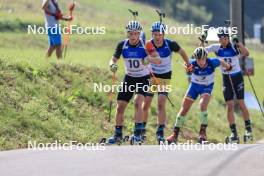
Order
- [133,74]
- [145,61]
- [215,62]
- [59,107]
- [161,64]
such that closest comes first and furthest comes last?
1. [145,61]
2. [133,74]
3. [161,64]
4. [215,62]
5. [59,107]

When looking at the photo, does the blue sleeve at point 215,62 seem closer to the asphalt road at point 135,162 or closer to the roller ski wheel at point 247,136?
the roller ski wheel at point 247,136

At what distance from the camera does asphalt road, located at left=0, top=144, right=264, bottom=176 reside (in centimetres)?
1007

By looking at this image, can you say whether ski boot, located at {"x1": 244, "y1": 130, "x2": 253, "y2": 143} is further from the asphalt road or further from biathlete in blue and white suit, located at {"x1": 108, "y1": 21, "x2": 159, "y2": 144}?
the asphalt road

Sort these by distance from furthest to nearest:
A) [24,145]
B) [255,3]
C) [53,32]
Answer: [255,3]
[53,32]
[24,145]

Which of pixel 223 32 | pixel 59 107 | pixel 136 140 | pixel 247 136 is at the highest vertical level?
pixel 223 32

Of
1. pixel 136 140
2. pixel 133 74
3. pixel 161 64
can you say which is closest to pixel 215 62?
pixel 161 64

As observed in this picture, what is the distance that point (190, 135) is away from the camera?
18.9m

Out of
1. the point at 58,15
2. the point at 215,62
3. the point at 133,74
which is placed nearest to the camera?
the point at 133,74

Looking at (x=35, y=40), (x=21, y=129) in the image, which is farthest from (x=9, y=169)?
(x=35, y=40)

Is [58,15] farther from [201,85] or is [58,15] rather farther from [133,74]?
[201,85]

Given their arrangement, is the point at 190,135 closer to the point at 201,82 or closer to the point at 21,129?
the point at 201,82

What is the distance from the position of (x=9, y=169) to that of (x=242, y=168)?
10.5 ft

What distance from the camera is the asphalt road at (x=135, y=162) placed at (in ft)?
33.0

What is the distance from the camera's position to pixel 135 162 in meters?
11.0
